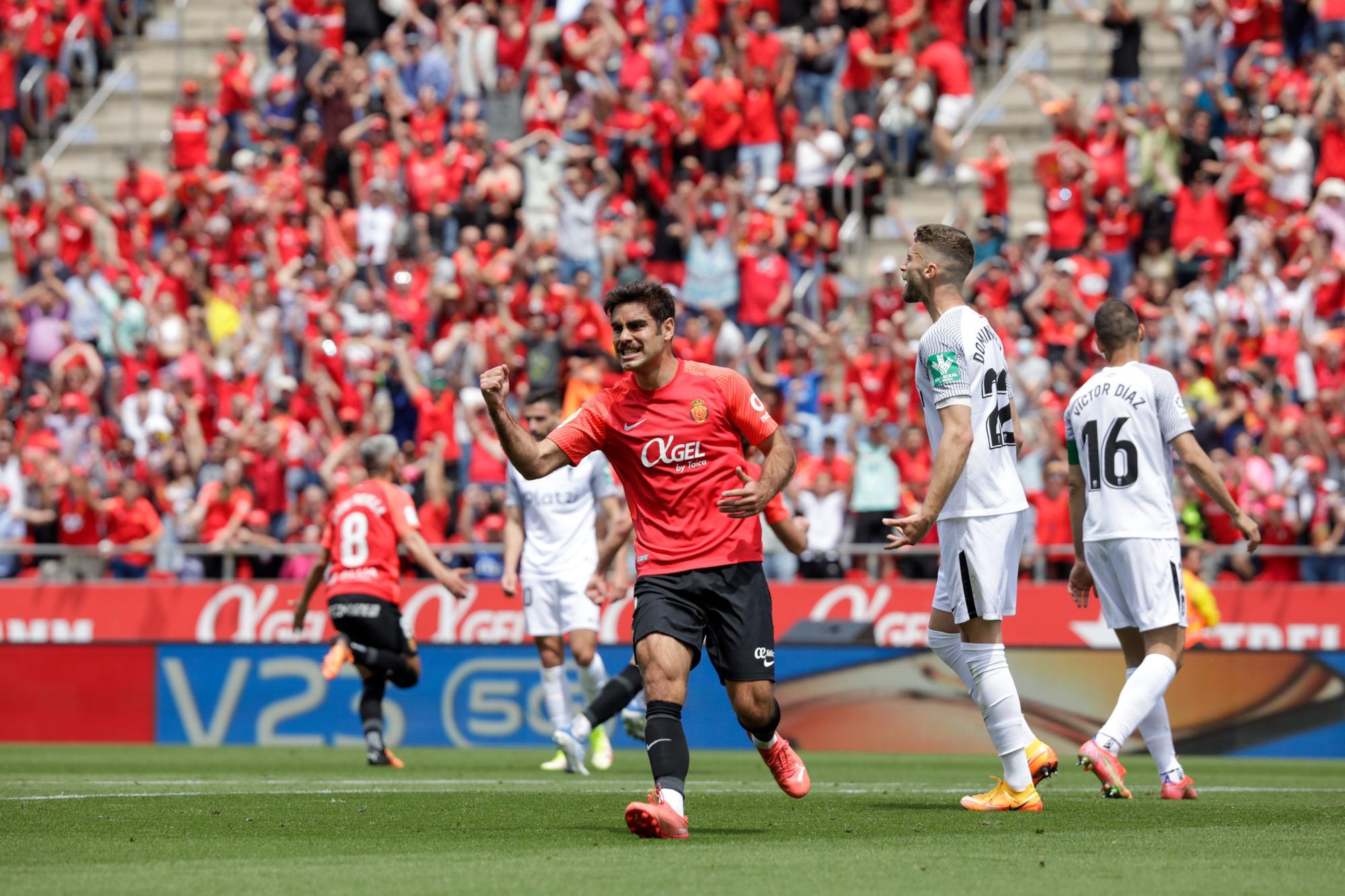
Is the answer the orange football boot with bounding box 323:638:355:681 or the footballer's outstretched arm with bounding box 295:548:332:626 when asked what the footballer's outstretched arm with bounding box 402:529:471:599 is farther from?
the orange football boot with bounding box 323:638:355:681

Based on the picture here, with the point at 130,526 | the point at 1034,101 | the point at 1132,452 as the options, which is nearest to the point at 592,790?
the point at 1132,452

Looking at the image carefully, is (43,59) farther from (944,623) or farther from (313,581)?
(944,623)

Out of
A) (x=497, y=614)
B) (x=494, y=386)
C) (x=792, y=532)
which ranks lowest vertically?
(x=497, y=614)

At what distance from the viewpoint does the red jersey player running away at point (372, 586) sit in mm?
13742

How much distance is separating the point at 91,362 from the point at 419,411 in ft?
16.3

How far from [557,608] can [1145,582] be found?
5.01m

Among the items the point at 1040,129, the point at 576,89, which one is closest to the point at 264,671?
the point at 576,89

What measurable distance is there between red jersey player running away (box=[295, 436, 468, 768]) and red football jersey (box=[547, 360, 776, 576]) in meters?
5.52

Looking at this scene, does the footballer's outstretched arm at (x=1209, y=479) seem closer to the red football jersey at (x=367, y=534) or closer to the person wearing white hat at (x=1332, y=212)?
the red football jersey at (x=367, y=534)

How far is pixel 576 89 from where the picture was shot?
24.8 metres

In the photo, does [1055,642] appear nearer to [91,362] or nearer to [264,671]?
[264,671]

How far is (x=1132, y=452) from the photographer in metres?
9.85

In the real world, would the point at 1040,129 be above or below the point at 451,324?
above

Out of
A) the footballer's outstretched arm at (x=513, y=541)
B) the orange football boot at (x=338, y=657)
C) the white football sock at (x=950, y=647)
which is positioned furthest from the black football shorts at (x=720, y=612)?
the orange football boot at (x=338, y=657)
